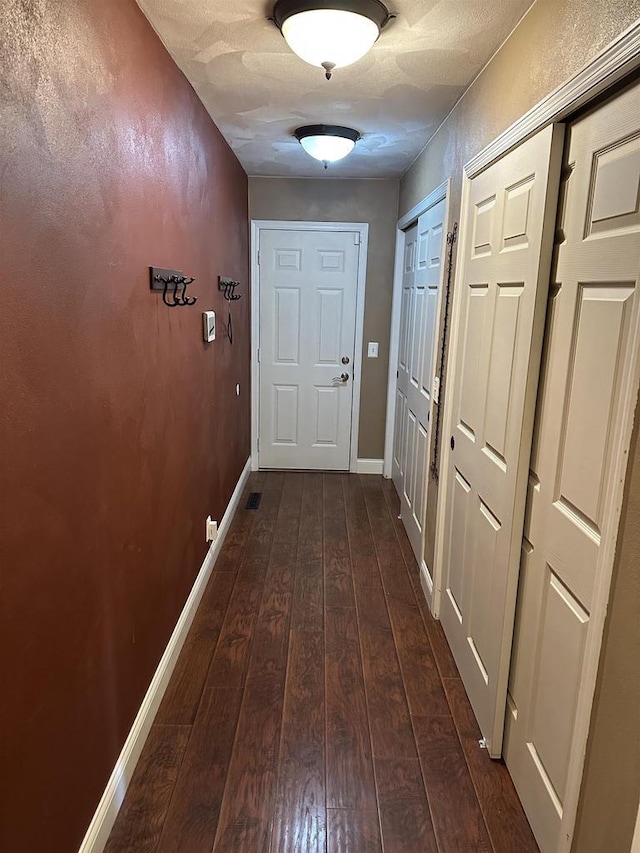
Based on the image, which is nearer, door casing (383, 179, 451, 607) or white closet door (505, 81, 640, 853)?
Answer: white closet door (505, 81, 640, 853)

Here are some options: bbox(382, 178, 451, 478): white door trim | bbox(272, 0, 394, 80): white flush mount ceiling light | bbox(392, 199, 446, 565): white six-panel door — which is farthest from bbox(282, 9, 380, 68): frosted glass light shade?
bbox(382, 178, 451, 478): white door trim

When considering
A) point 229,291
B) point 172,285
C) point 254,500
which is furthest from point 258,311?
point 172,285

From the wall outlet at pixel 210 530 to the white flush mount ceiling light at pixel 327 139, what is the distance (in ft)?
6.76

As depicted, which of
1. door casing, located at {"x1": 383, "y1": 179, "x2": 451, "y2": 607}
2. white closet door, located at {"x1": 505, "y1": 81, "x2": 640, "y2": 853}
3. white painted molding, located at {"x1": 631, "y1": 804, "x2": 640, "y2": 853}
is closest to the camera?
white painted molding, located at {"x1": 631, "y1": 804, "x2": 640, "y2": 853}

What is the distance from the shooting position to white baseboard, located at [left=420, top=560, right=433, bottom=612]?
2795 mm

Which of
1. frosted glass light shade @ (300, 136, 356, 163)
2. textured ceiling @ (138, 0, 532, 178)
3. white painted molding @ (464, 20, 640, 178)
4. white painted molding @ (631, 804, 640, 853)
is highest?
textured ceiling @ (138, 0, 532, 178)

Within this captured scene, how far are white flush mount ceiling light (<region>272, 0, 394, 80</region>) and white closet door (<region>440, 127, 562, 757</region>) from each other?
58 centimetres

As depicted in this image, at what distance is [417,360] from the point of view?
353cm

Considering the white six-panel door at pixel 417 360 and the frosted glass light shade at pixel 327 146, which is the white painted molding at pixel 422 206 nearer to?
the white six-panel door at pixel 417 360

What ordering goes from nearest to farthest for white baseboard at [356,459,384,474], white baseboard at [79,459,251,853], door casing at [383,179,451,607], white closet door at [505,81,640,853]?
white closet door at [505,81,640,853] → white baseboard at [79,459,251,853] → door casing at [383,179,451,607] → white baseboard at [356,459,384,474]

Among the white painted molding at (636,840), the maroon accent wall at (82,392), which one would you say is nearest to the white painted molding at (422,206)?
the maroon accent wall at (82,392)

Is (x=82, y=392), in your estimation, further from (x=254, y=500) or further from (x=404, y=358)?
(x=404, y=358)

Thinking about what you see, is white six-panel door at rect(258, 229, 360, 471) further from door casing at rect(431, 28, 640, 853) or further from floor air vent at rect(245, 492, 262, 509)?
door casing at rect(431, 28, 640, 853)

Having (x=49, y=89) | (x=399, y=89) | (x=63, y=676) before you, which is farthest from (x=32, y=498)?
(x=399, y=89)
